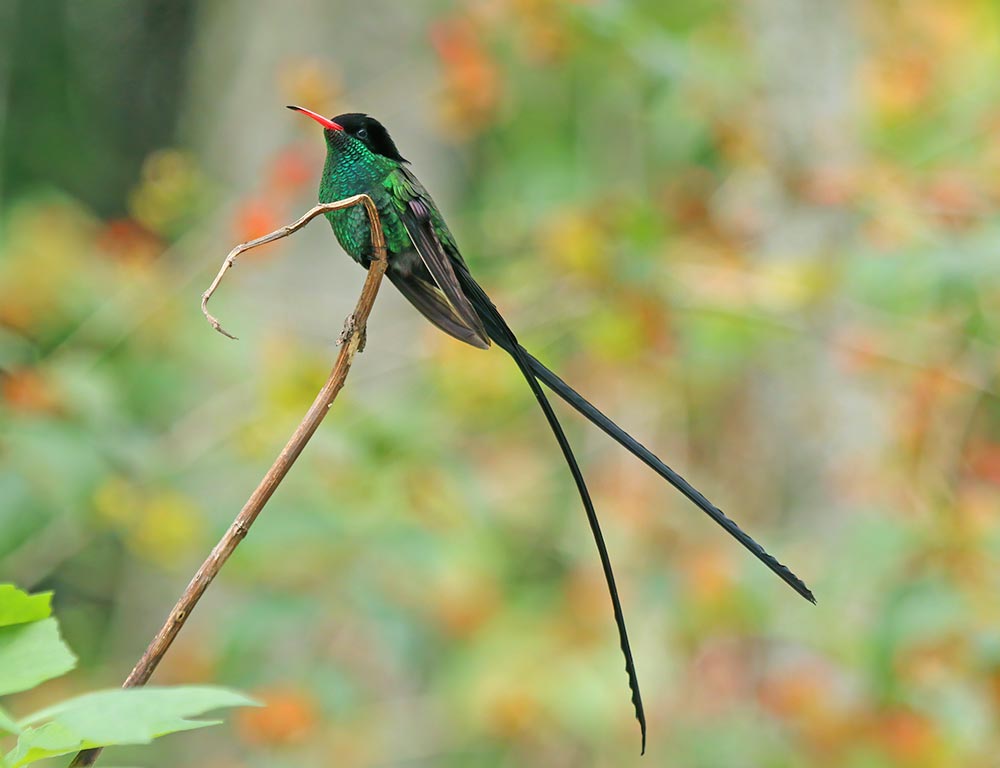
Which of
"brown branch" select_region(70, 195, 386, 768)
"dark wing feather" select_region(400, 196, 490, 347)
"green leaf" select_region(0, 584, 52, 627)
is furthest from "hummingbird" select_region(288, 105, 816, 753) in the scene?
"green leaf" select_region(0, 584, 52, 627)

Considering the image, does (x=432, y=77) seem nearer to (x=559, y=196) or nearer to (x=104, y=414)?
(x=559, y=196)

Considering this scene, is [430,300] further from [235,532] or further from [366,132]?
[235,532]

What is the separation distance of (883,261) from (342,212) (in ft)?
5.21

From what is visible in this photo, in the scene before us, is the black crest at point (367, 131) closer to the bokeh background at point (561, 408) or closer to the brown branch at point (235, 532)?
the brown branch at point (235, 532)

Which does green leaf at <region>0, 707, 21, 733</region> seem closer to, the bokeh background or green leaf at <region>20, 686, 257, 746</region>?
green leaf at <region>20, 686, 257, 746</region>

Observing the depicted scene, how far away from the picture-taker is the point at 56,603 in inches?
186

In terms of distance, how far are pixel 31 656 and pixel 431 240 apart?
2.39ft

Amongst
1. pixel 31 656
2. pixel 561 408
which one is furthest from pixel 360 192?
pixel 561 408

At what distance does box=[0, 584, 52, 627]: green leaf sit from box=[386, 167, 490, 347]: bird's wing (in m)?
0.62

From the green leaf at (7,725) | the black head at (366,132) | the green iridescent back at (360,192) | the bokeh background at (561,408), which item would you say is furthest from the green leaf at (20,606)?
the bokeh background at (561,408)

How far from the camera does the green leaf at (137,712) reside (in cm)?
70

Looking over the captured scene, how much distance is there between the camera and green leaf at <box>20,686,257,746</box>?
698 millimetres

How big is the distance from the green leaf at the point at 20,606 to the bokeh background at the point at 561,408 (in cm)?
160

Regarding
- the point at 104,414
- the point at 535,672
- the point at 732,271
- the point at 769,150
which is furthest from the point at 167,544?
the point at 769,150
